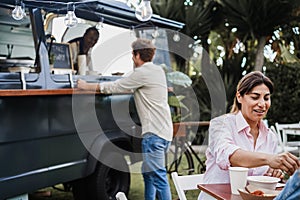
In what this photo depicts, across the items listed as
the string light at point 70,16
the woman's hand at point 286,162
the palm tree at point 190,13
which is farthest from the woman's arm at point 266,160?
the palm tree at point 190,13

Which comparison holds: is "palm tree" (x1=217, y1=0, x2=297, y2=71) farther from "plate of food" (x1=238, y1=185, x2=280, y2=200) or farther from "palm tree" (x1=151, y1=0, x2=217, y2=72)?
"plate of food" (x1=238, y1=185, x2=280, y2=200)

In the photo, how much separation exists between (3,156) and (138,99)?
1.26 m

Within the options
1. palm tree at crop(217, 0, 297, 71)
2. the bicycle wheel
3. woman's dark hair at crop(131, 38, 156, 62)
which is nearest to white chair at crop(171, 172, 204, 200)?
woman's dark hair at crop(131, 38, 156, 62)

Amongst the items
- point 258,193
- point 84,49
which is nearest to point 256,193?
point 258,193

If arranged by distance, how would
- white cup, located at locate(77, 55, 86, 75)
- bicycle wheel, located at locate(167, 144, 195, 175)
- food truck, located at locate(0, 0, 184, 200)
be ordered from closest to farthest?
food truck, located at locate(0, 0, 184, 200) → white cup, located at locate(77, 55, 86, 75) → bicycle wheel, located at locate(167, 144, 195, 175)

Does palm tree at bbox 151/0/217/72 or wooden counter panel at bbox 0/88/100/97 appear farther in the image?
palm tree at bbox 151/0/217/72

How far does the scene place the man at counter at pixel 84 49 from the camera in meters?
4.32

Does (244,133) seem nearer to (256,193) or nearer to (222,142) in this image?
(222,142)

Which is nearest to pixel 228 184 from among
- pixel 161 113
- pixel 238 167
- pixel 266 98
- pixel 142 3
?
pixel 238 167

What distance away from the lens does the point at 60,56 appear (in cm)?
408

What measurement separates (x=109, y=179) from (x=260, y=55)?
5101 millimetres

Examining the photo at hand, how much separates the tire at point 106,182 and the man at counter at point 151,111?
20.1 inches

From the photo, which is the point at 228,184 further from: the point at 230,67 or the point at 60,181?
the point at 230,67

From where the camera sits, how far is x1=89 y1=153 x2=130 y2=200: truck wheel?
4.10 metres
